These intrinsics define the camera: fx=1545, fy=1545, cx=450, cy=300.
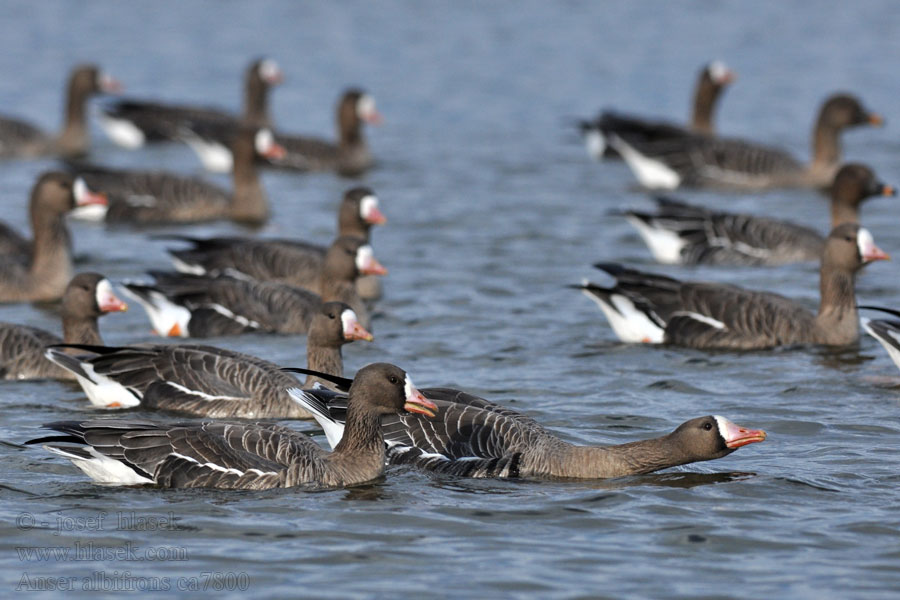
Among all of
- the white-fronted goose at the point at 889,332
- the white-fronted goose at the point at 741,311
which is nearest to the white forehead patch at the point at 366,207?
the white-fronted goose at the point at 741,311

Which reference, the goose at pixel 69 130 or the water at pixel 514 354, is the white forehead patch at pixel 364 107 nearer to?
the water at pixel 514 354

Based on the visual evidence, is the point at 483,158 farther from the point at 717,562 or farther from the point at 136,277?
the point at 717,562

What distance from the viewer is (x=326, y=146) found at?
23.3 meters

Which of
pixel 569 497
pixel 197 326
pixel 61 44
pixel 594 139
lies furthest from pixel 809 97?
pixel 569 497

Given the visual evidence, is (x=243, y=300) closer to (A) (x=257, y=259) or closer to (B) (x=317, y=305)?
(B) (x=317, y=305)

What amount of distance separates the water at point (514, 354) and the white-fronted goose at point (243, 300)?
221 mm

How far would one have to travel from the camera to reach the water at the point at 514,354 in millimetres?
8133

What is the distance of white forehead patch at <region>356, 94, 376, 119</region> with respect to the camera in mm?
23375

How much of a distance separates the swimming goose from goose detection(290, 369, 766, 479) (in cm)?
36

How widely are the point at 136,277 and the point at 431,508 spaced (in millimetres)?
8361

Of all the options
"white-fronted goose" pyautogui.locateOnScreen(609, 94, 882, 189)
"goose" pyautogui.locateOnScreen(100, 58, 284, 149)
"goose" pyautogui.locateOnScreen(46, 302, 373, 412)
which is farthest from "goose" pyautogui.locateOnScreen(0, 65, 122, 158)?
"goose" pyautogui.locateOnScreen(46, 302, 373, 412)

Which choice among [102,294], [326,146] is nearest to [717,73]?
[326,146]

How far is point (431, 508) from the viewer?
29.6 feet

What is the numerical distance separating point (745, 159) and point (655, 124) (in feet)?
5.66
